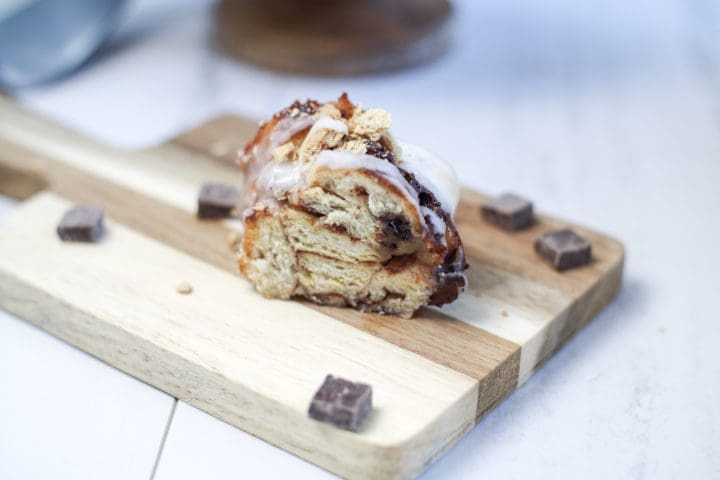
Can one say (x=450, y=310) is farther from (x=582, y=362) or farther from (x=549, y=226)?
(x=549, y=226)

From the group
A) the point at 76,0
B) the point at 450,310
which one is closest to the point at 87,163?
the point at 76,0

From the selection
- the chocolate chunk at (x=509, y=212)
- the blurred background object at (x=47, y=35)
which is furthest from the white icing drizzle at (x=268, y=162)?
the blurred background object at (x=47, y=35)

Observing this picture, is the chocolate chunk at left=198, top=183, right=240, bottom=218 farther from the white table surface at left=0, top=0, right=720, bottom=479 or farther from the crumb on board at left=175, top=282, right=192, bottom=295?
the white table surface at left=0, top=0, right=720, bottom=479

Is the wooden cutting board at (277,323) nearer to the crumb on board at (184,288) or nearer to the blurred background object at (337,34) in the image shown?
the crumb on board at (184,288)

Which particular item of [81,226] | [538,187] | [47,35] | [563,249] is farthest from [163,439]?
[47,35]

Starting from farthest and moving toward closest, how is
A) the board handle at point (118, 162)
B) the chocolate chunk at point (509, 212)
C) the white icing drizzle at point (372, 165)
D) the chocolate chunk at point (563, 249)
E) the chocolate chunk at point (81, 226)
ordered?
the board handle at point (118, 162) < the chocolate chunk at point (509, 212) < the chocolate chunk at point (81, 226) < the chocolate chunk at point (563, 249) < the white icing drizzle at point (372, 165)

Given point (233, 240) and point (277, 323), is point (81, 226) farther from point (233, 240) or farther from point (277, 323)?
point (277, 323)

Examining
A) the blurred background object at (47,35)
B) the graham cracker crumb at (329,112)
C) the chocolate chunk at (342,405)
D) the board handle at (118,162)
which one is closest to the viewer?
the chocolate chunk at (342,405)
